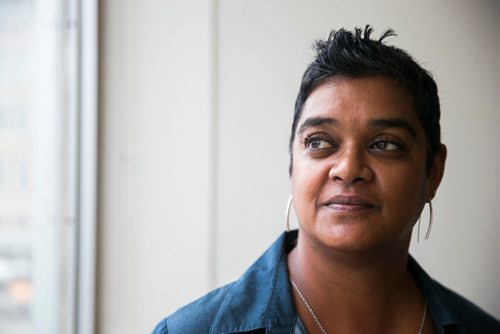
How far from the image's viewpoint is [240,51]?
1899 mm

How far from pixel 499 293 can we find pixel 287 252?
0.81m

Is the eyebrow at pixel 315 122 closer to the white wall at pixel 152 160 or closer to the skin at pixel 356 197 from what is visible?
the skin at pixel 356 197

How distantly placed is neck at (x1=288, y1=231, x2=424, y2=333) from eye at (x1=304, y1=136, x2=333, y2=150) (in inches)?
8.5

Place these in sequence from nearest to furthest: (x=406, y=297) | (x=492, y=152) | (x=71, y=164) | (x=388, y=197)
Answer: (x=388, y=197)
(x=406, y=297)
(x=492, y=152)
(x=71, y=164)

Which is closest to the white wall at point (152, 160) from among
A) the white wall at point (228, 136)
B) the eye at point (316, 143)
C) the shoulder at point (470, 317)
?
the white wall at point (228, 136)

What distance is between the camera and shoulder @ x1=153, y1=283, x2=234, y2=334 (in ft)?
3.98

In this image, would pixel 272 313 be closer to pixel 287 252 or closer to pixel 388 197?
pixel 287 252

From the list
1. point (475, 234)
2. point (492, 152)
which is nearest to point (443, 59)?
point (492, 152)

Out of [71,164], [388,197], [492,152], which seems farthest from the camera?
[71,164]

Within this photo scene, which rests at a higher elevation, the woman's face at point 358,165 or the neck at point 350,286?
the woman's face at point 358,165

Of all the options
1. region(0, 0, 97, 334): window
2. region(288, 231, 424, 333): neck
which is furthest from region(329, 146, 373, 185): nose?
region(0, 0, 97, 334): window

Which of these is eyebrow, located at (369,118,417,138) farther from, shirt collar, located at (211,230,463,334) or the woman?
shirt collar, located at (211,230,463,334)

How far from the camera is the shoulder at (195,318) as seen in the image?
1.21 m

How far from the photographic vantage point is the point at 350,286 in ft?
4.14
